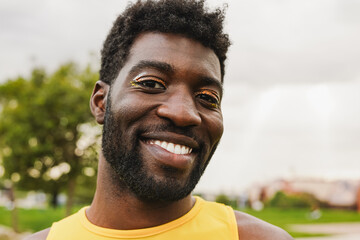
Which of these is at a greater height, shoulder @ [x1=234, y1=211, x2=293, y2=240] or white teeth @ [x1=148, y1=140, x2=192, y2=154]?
white teeth @ [x1=148, y1=140, x2=192, y2=154]

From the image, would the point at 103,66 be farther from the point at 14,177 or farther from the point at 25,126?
the point at 14,177

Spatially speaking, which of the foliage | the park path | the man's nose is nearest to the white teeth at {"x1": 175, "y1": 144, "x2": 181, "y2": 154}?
the man's nose

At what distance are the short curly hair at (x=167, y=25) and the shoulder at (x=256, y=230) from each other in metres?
0.91

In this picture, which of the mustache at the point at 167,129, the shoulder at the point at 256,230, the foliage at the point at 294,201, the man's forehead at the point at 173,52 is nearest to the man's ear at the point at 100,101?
the man's forehead at the point at 173,52

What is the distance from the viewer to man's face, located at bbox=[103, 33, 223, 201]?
192 centimetres

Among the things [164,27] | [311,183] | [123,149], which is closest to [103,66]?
[164,27]

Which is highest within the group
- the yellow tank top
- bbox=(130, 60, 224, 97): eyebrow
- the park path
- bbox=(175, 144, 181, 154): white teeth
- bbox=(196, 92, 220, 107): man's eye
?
bbox=(130, 60, 224, 97): eyebrow

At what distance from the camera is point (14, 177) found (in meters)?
15.6

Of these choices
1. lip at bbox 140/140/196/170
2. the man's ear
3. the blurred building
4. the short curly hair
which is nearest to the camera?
lip at bbox 140/140/196/170

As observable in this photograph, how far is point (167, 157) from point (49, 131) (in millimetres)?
14051

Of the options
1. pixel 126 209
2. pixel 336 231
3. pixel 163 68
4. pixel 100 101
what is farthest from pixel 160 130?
pixel 336 231

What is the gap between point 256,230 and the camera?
221cm

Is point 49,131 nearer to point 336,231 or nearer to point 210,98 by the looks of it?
point 336,231

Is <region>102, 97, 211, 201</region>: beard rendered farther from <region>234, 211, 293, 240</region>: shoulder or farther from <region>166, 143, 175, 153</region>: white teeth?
<region>234, 211, 293, 240</region>: shoulder
